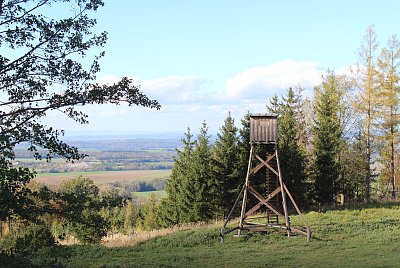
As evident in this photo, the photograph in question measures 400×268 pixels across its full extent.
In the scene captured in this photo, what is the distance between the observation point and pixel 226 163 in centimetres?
3180

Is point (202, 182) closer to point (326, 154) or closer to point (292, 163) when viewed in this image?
point (292, 163)

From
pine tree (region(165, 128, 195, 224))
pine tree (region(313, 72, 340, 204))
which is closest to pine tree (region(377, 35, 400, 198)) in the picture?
pine tree (region(313, 72, 340, 204))

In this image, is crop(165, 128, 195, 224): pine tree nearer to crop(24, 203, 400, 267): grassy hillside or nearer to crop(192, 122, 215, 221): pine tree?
crop(192, 122, 215, 221): pine tree

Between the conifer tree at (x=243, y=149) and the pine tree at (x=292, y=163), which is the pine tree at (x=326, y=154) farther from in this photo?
the conifer tree at (x=243, y=149)

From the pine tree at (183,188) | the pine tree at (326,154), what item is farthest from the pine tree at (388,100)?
the pine tree at (183,188)

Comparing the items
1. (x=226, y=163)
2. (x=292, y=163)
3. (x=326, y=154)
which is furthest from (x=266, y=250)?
(x=326, y=154)

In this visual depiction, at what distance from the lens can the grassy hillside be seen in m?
15.5

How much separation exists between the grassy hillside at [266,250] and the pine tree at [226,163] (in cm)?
901

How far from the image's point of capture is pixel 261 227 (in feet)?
72.4

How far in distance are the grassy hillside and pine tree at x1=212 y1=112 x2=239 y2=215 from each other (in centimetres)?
901

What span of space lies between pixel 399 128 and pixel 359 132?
3.91 m

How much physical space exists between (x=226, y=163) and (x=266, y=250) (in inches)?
550

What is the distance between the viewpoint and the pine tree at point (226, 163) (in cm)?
3183

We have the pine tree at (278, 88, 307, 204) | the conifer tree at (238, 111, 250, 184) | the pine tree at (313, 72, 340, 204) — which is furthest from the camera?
the pine tree at (313, 72, 340, 204)
